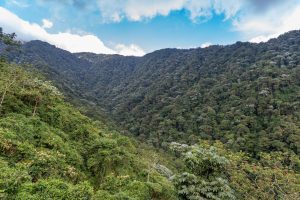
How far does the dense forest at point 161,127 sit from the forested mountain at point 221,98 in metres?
0.33

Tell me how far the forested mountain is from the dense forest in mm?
333

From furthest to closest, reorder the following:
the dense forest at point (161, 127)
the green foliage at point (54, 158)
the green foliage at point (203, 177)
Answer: the green foliage at point (203, 177)
the dense forest at point (161, 127)
the green foliage at point (54, 158)

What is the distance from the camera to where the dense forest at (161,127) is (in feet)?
48.5

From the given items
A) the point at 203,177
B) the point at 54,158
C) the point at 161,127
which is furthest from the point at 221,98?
the point at 54,158

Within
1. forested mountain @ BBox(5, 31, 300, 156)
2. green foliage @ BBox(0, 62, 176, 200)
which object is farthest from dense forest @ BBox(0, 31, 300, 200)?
forested mountain @ BBox(5, 31, 300, 156)

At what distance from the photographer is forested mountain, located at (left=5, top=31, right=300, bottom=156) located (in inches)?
2533

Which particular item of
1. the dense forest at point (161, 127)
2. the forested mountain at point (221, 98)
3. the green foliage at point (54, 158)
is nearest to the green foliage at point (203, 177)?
the dense forest at point (161, 127)

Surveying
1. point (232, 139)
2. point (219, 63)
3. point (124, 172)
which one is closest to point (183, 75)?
point (219, 63)

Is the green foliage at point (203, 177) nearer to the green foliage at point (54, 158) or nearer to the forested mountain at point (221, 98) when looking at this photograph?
the green foliage at point (54, 158)

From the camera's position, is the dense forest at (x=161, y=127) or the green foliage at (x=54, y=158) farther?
the dense forest at (x=161, y=127)

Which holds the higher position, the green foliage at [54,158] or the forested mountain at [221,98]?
the forested mountain at [221,98]

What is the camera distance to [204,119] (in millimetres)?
76250

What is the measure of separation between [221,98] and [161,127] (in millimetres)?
19473

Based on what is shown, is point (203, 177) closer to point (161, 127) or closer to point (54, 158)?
point (54, 158)
